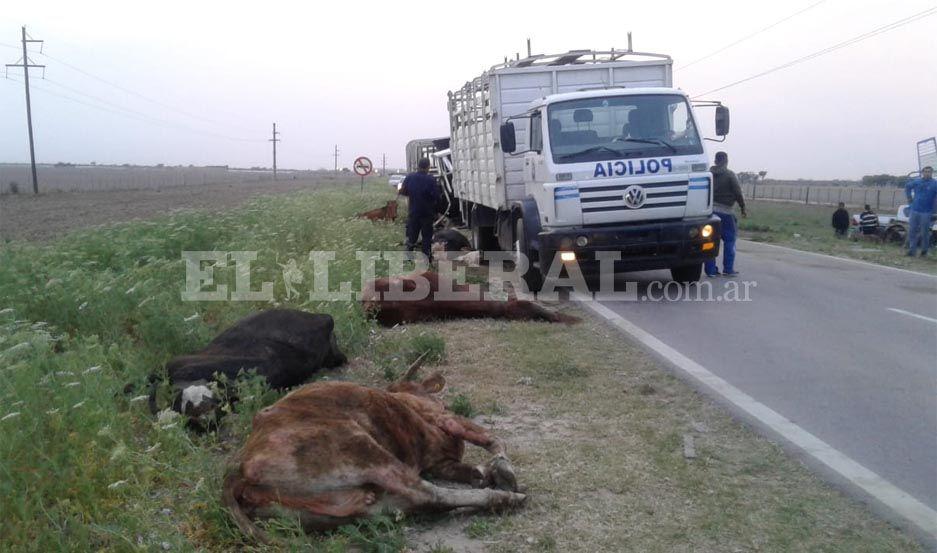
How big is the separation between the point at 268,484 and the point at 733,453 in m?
2.91

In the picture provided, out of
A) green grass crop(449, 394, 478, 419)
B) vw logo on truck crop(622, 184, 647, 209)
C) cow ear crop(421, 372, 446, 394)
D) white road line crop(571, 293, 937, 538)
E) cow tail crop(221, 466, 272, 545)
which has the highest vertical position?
vw logo on truck crop(622, 184, 647, 209)

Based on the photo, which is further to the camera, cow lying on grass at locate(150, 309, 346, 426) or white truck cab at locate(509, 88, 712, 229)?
white truck cab at locate(509, 88, 712, 229)

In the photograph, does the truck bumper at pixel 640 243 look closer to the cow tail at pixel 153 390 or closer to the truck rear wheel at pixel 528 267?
the truck rear wheel at pixel 528 267

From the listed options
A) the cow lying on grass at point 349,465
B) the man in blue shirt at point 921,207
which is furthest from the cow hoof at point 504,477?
the man in blue shirt at point 921,207

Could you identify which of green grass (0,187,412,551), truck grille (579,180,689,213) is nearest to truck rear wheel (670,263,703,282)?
truck grille (579,180,689,213)

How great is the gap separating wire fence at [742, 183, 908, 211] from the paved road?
40.7 meters

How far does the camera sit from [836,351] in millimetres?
8211

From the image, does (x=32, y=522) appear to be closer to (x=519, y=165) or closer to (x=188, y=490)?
(x=188, y=490)

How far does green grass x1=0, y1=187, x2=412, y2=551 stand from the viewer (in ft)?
12.7

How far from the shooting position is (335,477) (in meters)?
3.92

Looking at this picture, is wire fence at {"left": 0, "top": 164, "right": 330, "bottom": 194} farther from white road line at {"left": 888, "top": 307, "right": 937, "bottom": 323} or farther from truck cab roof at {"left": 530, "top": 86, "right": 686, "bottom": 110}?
white road line at {"left": 888, "top": 307, "right": 937, "bottom": 323}

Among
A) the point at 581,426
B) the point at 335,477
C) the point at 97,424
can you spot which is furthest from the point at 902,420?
the point at 97,424

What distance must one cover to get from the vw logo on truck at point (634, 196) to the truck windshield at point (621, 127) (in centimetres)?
56

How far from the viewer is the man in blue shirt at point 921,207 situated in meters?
17.0
